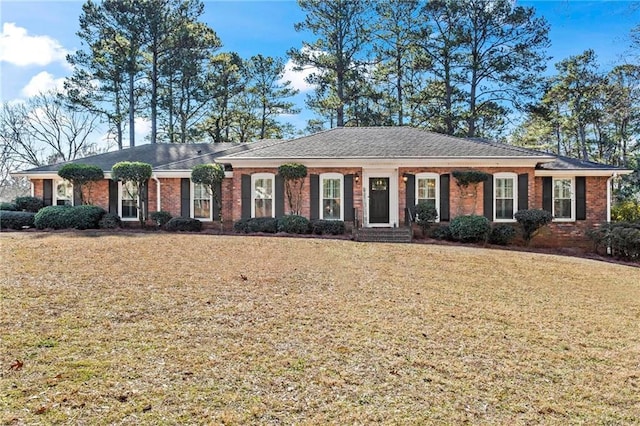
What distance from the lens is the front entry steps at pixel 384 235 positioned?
13.0 m

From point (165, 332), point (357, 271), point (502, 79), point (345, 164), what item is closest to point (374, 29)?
point (502, 79)

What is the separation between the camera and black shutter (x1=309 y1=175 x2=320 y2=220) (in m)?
14.8

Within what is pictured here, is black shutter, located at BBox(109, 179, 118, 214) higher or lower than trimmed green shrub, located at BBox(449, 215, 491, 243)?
higher

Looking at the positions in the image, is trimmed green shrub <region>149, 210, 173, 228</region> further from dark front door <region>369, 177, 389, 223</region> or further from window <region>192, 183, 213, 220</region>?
dark front door <region>369, 177, 389, 223</region>

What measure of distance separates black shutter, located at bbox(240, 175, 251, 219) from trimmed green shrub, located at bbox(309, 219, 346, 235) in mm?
2771

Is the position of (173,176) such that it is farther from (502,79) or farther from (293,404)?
(502,79)

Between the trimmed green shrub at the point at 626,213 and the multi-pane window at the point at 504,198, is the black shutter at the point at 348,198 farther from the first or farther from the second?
the trimmed green shrub at the point at 626,213

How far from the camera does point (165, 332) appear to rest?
170 inches

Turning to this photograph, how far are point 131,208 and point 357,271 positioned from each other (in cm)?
1215

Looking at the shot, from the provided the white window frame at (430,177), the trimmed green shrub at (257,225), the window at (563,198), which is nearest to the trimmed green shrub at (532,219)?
the window at (563,198)

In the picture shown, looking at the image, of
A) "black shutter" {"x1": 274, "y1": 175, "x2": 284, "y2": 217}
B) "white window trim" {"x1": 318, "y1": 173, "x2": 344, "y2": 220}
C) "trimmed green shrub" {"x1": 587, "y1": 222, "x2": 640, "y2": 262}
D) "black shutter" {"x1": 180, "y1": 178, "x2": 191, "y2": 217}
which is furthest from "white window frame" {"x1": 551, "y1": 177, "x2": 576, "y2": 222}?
"black shutter" {"x1": 180, "y1": 178, "x2": 191, "y2": 217}

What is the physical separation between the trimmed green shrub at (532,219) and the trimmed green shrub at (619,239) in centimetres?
153

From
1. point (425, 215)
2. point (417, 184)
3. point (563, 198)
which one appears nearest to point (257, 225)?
point (425, 215)

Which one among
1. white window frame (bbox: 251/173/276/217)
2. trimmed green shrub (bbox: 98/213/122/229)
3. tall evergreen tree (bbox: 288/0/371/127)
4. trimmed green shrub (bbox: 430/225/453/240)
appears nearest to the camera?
trimmed green shrub (bbox: 430/225/453/240)
